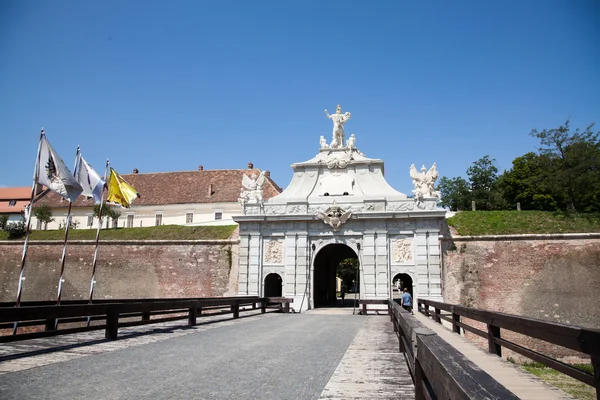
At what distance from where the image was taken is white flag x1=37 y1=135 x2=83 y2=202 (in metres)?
15.7

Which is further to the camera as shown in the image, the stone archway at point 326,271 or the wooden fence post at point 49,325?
the stone archway at point 326,271

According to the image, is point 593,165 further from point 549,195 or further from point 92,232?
point 92,232

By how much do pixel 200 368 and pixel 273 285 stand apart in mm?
25121

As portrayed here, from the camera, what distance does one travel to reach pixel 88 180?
741 inches

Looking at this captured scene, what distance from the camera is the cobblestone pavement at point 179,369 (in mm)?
5801

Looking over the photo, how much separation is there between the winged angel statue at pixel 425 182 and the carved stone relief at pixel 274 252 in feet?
30.8

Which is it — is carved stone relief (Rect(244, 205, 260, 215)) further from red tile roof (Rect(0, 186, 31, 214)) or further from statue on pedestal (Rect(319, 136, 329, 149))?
red tile roof (Rect(0, 186, 31, 214))

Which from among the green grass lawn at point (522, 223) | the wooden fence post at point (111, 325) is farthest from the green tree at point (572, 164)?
the wooden fence post at point (111, 325)

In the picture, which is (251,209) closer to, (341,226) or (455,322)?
(341,226)

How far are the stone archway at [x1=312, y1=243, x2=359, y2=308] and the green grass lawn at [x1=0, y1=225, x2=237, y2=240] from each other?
6.81 meters

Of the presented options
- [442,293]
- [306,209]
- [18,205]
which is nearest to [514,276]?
[442,293]

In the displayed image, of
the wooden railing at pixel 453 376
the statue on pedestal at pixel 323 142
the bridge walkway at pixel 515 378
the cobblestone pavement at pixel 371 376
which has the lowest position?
the cobblestone pavement at pixel 371 376

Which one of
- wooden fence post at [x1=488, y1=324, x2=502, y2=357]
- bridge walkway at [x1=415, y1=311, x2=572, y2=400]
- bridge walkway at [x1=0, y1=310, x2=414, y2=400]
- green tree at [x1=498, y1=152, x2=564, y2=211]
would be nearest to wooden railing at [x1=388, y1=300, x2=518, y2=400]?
bridge walkway at [x1=415, y1=311, x2=572, y2=400]

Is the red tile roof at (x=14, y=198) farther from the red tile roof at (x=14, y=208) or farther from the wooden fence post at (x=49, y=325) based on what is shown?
the wooden fence post at (x=49, y=325)
